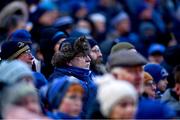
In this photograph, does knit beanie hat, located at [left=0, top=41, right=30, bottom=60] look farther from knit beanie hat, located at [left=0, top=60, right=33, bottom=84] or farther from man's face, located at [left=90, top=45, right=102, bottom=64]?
knit beanie hat, located at [left=0, top=60, right=33, bottom=84]

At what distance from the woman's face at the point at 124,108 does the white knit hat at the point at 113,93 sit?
0.03 meters

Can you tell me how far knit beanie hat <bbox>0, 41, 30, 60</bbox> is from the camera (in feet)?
36.9

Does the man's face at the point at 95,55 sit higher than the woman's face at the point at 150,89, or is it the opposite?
the man's face at the point at 95,55

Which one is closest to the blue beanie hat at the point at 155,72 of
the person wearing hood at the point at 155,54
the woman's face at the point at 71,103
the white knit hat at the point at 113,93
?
the woman's face at the point at 71,103

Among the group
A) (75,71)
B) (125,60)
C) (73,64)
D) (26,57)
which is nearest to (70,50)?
(73,64)

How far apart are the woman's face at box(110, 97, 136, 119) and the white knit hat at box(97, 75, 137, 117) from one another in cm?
3

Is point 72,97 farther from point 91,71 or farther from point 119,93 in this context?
point 91,71

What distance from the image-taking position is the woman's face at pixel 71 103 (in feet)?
28.6

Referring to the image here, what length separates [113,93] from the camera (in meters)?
8.23

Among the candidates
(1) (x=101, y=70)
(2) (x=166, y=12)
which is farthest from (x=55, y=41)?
(2) (x=166, y=12)

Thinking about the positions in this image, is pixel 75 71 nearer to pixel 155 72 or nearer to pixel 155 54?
pixel 155 72

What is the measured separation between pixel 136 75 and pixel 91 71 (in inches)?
121

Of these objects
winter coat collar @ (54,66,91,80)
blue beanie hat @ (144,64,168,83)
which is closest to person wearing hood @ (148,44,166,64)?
blue beanie hat @ (144,64,168,83)

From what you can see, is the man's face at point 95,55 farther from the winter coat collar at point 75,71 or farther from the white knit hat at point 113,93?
the white knit hat at point 113,93
